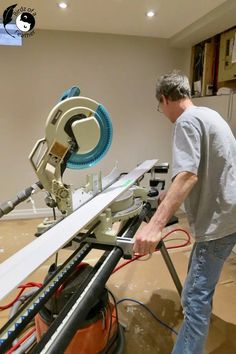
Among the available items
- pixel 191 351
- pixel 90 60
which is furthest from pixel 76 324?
pixel 90 60

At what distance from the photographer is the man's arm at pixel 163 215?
1.11 metres

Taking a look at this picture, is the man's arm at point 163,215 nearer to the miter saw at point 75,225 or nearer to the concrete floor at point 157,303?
the miter saw at point 75,225

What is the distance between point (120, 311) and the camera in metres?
1.99

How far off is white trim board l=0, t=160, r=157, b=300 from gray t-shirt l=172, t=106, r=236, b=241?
1.30 feet

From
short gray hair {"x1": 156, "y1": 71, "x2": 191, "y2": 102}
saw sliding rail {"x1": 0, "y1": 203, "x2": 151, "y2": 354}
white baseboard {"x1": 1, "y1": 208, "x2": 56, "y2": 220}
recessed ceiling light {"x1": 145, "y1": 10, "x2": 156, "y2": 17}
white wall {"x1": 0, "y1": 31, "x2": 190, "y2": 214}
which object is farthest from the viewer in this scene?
white baseboard {"x1": 1, "y1": 208, "x2": 56, "y2": 220}

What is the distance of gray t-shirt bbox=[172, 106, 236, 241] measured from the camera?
48.3 inches

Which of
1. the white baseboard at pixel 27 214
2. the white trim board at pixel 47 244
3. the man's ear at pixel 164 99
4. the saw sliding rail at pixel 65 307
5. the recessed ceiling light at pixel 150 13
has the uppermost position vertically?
the recessed ceiling light at pixel 150 13

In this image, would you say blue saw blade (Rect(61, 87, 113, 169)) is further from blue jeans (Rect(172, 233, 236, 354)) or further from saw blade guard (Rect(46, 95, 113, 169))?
blue jeans (Rect(172, 233, 236, 354))

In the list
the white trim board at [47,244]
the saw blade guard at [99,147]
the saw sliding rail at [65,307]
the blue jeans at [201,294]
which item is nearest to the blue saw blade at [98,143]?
the saw blade guard at [99,147]

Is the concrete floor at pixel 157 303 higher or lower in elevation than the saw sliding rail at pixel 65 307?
lower

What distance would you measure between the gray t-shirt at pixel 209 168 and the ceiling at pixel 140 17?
1706 millimetres

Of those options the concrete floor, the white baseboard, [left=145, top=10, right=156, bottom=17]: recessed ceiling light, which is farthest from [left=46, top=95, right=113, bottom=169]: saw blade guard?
the white baseboard

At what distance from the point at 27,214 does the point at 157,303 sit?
7.49 ft

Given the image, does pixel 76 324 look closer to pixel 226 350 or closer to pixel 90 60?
pixel 226 350
